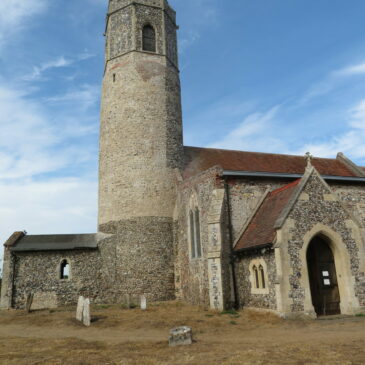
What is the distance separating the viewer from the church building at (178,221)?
1418 cm

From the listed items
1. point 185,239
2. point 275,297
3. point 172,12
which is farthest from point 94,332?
point 172,12

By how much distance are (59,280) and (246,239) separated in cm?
1078

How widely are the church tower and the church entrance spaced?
7.99m

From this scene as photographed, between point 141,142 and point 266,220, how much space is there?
946 centimetres

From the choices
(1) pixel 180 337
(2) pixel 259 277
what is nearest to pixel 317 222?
(2) pixel 259 277

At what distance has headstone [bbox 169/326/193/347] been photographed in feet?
30.3

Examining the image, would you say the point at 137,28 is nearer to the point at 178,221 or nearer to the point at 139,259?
the point at 178,221

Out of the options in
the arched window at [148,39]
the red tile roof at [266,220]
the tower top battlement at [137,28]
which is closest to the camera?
the red tile roof at [266,220]

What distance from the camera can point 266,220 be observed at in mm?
15656

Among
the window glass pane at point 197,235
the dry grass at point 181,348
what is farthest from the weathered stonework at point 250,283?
the window glass pane at point 197,235

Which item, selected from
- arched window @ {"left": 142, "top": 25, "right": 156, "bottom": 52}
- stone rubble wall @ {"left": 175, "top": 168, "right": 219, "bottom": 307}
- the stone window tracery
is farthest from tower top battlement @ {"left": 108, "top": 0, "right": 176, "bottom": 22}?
the stone window tracery

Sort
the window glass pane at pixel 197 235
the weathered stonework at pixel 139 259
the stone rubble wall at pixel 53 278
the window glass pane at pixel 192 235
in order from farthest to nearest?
the weathered stonework at pixel 139 259 < the stone rubble wall at pixel 53 278 < the window glass pane at pixel 192 235 < the window glass pane at pixel 197 235

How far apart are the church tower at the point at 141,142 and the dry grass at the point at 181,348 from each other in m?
3.97

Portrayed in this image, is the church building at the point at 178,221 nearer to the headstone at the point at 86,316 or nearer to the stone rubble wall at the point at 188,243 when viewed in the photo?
the stone rubble wall at the point at 188,243
